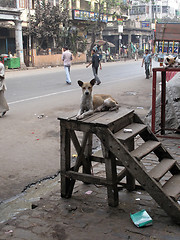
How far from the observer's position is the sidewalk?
324 cm

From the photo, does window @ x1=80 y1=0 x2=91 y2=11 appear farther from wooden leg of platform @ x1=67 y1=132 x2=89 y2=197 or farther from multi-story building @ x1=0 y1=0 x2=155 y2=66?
wooden leg of platform @ x1=67 y1=132 x2=89 y2=197

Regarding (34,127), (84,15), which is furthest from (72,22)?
(34,127)

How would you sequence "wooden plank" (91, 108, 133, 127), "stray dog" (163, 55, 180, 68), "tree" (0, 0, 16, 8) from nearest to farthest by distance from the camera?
"wooden plank" (91, 108, 133, 127)
"stray dog" (163, 55, 180, 68)
"tree" (0, 0, 16, 8)

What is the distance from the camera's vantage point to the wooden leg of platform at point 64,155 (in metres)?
4.04

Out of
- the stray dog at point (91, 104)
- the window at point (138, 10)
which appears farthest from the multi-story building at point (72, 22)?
the stray dog at point (91, 104)

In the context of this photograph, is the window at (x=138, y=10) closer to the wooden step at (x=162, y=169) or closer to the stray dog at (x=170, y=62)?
the stray dog at (x=170, y=62)

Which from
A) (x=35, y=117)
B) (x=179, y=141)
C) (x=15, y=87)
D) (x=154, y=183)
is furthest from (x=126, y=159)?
(x=15, y=87)

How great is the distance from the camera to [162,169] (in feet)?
12.5

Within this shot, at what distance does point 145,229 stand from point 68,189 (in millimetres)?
1224

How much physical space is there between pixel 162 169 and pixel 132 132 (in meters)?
0.56

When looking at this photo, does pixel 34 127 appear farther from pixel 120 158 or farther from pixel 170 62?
pixel 120 158

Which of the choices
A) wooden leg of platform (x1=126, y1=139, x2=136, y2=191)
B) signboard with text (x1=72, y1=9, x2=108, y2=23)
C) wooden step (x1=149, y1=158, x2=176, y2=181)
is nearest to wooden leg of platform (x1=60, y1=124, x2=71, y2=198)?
wooden leg of platform (x1=126, y1=139, x2=136, y2=191)

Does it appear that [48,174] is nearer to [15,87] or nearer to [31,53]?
[15,87]

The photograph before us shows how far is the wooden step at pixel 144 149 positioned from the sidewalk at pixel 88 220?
2.14 ft
